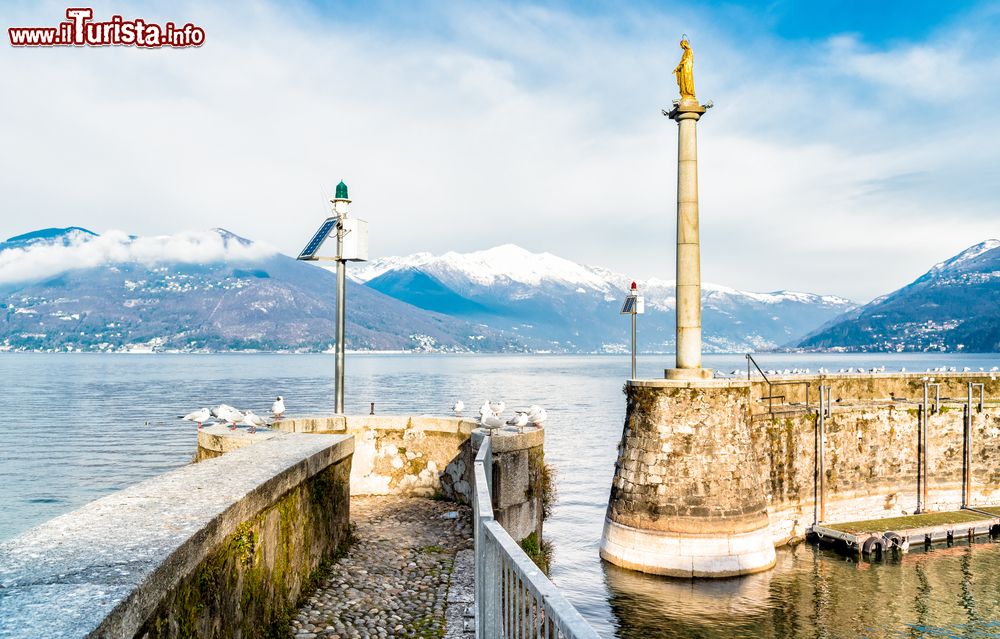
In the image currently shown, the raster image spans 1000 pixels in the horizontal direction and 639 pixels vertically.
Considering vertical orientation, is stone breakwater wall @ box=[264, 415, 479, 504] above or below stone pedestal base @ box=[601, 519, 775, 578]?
above

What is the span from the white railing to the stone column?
62.6 ft

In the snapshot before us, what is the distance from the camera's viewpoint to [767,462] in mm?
28797

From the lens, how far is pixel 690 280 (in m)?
24.3

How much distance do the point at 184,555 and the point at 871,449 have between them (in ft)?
109

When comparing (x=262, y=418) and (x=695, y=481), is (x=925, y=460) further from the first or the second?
(x=262, y=418)

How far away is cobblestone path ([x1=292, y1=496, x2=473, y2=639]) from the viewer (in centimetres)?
824

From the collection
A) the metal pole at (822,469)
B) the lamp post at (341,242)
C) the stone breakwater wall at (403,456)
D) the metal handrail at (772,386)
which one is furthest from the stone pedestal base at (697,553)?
the lamp post at (341,242)

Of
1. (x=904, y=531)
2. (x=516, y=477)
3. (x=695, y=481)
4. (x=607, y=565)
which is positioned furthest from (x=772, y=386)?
(x=516, y=477)

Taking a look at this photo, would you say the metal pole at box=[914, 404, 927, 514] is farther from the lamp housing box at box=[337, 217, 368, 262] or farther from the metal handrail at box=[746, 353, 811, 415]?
the lamp housing box at box=[337, 217, 368, 262]

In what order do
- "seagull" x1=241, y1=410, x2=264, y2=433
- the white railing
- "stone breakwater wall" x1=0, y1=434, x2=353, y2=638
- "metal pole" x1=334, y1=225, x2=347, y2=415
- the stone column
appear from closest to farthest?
the white railing → "stone breakwater wall" x1=0, y1=434, x2=353, y2=638 → "seagull" x1=241, y1=410, x2=264, y2=433 → "metal pole" x1=334, y1=225, x2=347, y2=415 → the stone column

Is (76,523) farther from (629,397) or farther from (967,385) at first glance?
(967,385)

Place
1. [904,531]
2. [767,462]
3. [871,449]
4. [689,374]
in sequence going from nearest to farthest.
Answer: [689,374], [767,462], [904,531], [871,449]

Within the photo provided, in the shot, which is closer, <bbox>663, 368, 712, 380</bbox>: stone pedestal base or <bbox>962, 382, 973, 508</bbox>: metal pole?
<bbox>663, 368, 712, 380</bbox>: stone pedestal base

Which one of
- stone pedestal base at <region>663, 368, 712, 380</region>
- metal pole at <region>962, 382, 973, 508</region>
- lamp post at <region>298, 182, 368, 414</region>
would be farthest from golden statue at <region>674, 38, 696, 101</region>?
metal pole at <region>962, 382, 973, 508</region>
